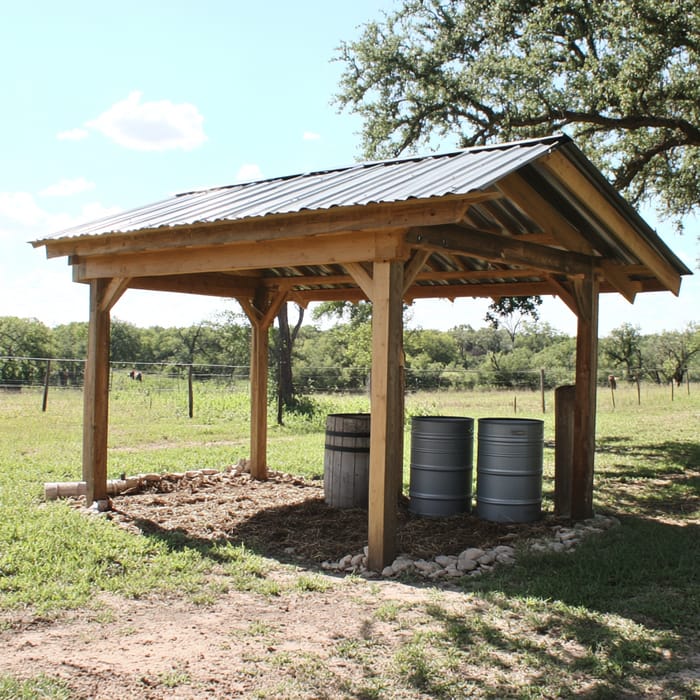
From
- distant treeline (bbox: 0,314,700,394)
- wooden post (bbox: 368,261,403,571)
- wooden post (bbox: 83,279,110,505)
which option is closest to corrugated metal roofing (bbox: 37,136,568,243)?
wooden post (bbox: 368,261,403,571)

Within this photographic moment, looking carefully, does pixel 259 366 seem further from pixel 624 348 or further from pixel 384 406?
pixel 624 348

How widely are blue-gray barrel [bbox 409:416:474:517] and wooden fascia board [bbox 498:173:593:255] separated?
1.99 m

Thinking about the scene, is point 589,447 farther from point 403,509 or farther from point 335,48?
point 335,48

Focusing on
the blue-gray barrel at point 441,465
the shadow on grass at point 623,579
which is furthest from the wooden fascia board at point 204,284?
the shadow on grass at point 623,579

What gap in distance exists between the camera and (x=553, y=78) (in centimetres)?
1369

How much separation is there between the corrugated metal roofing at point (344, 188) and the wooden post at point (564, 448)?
2.75 m

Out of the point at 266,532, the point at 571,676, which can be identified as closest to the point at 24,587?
the point at 266,532

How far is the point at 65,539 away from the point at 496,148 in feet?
16.1

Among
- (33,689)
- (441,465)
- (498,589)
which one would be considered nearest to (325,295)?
(441,465)

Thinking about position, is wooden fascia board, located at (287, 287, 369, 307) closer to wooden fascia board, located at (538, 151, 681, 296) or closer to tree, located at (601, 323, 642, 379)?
wooden fascia board, located at (538, 151, 681, 296)

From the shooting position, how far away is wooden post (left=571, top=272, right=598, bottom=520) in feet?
25.3

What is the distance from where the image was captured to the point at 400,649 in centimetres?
425

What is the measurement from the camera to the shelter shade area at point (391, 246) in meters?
5.74

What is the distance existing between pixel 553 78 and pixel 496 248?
8.57m
